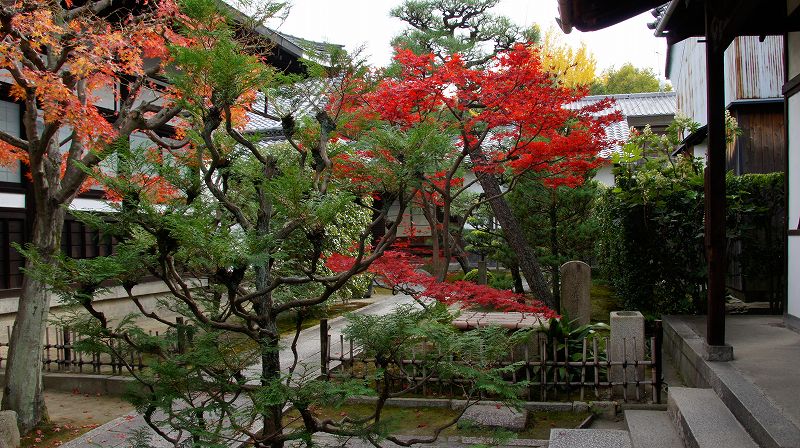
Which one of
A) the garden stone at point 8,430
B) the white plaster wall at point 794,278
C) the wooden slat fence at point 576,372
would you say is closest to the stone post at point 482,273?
the wooden slat fence at point 576,372

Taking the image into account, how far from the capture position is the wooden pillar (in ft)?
20.5

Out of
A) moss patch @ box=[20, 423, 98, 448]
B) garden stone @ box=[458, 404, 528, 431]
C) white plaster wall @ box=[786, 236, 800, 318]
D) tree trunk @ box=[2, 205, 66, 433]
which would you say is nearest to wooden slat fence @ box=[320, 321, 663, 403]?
garden stone @ box=[458, 404, 528, 431]

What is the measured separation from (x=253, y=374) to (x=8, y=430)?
11.9 feet

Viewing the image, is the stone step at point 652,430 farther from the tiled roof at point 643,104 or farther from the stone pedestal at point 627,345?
the tiled roof at point 643,104

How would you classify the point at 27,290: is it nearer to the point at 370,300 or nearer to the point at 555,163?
the point at 555,163

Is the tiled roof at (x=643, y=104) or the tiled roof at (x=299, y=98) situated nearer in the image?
the tiled roof at (x=299, y=98)

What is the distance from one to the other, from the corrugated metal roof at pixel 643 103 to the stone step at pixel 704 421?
30.0 meters

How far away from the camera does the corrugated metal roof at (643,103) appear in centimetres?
3397

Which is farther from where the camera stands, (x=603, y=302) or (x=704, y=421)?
(x=603, y=302)

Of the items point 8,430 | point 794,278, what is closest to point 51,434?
point 8,430

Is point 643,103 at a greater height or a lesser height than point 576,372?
greater

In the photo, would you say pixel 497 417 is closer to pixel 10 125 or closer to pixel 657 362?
pixel 657 362

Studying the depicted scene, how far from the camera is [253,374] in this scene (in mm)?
4117

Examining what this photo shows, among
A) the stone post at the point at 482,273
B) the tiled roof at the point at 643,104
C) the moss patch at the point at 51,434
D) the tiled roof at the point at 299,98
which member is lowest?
the moss patch at the point at 51,434
